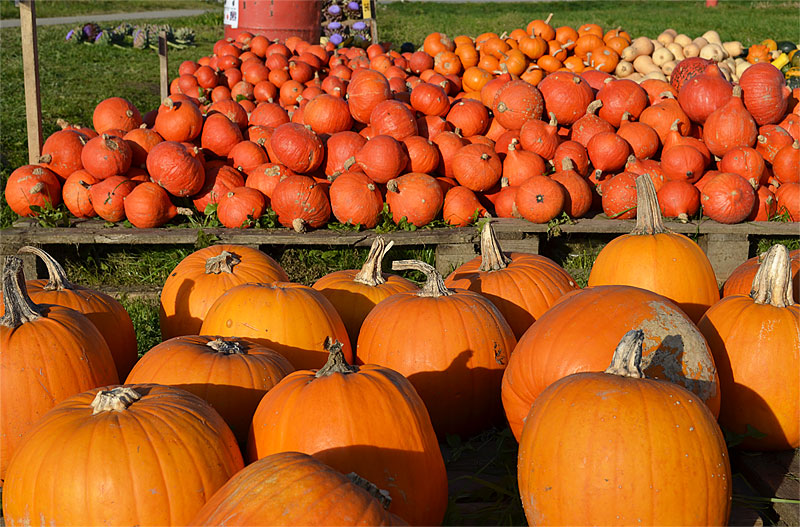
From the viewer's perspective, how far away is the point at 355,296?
3062 millimetres

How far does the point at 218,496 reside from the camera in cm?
160

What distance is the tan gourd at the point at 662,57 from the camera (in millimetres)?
8133

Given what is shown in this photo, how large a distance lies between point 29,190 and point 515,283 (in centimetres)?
381

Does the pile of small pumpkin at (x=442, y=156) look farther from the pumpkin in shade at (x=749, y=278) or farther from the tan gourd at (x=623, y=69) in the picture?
the pumpkin in shade at (x=749, y=278)

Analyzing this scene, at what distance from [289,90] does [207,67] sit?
1055 millimetres

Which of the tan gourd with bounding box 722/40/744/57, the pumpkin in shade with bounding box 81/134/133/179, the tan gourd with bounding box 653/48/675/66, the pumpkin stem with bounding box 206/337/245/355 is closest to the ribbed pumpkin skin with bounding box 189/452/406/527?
the pumpkin stem with bounding box 206/337/245/355

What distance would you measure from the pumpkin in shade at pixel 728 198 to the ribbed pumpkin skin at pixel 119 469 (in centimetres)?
414

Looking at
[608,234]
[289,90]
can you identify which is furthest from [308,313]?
[289,90]

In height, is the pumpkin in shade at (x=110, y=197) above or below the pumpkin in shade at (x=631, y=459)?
above

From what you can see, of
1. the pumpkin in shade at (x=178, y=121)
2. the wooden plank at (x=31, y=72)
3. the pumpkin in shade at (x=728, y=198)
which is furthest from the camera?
the pumpkin in shade at (x=178, y=121)

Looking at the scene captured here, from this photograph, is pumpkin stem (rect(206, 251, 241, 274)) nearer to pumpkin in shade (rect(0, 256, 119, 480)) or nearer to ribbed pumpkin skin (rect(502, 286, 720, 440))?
pumpkin in shade (rect(0, 256, 119, 480))

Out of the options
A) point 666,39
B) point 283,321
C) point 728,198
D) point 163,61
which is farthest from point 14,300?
point 666,39

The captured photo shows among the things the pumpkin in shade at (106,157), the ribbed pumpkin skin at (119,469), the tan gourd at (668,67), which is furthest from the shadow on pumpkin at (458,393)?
the tan gourd at (668,67)

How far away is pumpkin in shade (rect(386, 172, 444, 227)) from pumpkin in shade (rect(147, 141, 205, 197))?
1399 mm
